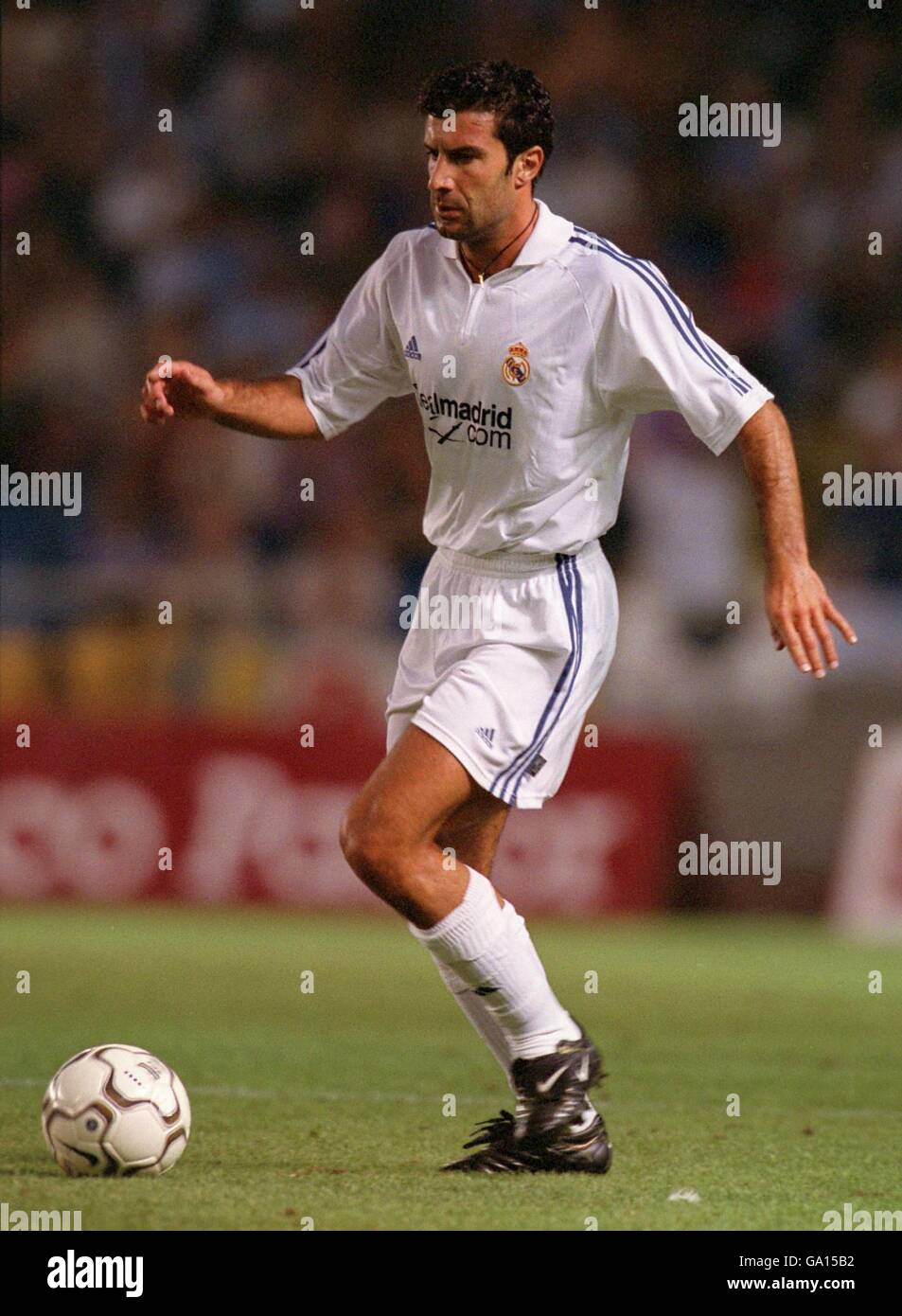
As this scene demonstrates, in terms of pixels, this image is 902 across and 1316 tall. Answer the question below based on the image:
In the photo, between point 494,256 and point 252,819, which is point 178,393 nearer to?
point 494,256

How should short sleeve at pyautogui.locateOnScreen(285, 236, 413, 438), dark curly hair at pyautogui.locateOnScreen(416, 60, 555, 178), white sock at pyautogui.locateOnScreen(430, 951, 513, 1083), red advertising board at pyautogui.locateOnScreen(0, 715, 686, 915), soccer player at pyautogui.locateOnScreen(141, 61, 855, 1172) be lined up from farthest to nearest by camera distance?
red advertising board at pyautogui.locateOnScreen(0, 715, 686, 915) → short sleeve at pyautogui.locateOnScreen(285, 236, 413, 438) → white sock at pyautogui.locateOnScreen(430, 951, 513, 1083) → dark curly hair at pyautogui.locateOnScreen(416, 60, 555, 178) → soccer player at pyautogui.locateOnScreen(141, 61, 855, 1172)

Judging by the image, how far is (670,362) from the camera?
5.18 m

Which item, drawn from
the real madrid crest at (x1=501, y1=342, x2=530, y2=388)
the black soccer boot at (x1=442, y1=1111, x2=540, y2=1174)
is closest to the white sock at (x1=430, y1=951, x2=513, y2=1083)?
the black soccer boot at (x1=442, y1=1111, x2=540, y2=1174)

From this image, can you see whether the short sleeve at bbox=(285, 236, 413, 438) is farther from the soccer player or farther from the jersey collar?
the jersey collar

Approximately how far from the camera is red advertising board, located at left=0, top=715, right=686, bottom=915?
1273 centimetres

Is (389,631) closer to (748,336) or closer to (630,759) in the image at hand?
(630,759)

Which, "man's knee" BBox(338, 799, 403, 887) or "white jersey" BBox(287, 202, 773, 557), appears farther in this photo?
"white jersey" BBox(287, 202, 773, 557)

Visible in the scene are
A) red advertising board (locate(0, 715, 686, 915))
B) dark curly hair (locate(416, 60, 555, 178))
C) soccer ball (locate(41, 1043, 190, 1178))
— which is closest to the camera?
soccer ball (locate(41, 1043, 190, 1178))

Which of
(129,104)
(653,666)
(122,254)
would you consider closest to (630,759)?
(653,666)

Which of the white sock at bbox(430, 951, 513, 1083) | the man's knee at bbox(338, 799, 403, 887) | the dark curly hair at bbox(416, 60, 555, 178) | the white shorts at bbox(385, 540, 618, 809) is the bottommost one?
the white sock at bbox(430, 951, 513, 1083)

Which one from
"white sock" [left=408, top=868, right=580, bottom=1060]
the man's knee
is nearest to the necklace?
the man's knee

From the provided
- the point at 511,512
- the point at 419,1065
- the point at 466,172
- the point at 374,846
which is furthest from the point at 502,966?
the point at 419,1065

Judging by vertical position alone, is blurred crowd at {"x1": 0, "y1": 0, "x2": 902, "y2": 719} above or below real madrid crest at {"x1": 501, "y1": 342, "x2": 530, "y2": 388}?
above
